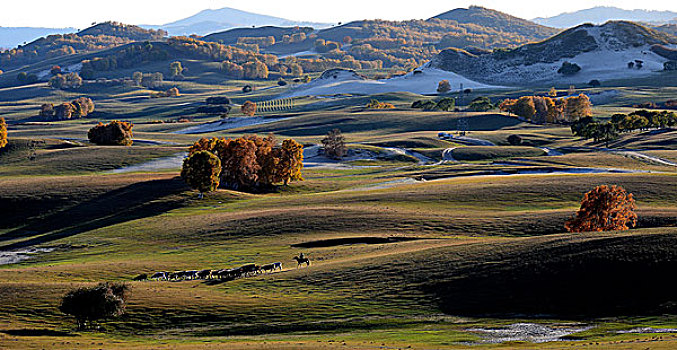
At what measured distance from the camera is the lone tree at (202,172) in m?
104

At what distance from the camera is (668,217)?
74.2m

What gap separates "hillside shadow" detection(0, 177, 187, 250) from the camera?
89.5 metres

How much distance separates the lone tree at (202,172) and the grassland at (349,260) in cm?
189

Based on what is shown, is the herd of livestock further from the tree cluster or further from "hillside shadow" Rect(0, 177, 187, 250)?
the tree cluster

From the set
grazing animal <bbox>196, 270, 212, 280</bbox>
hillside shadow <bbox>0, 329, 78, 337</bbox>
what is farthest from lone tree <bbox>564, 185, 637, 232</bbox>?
hillside shadow <bbox>0, 329, 78, 337</bbox>

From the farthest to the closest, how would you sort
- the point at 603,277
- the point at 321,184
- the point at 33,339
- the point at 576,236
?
the point at 321,184, the point at 576,236, the point at 603,277, the point at 33,339

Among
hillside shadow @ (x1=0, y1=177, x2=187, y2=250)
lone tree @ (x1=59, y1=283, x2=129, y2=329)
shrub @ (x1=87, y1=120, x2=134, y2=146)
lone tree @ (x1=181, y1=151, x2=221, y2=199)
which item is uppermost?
shrub @ (x1=87, y1=120, x2=134, y2=146)

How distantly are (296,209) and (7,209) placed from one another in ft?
148

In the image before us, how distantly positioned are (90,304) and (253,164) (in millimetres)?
75154

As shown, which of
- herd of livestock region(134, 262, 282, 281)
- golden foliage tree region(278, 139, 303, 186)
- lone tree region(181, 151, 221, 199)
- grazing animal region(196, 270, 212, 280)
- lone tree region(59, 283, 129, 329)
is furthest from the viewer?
golden foliage tree region(278, 139, 303, 186)

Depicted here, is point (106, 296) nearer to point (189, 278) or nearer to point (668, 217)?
point (189, 278)

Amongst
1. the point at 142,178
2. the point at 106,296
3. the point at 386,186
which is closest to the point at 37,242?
the point at 142,178

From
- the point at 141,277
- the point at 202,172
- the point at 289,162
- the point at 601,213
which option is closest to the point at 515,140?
the point at 289,162

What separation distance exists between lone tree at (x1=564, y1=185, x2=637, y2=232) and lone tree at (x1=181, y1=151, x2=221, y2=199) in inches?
2201
